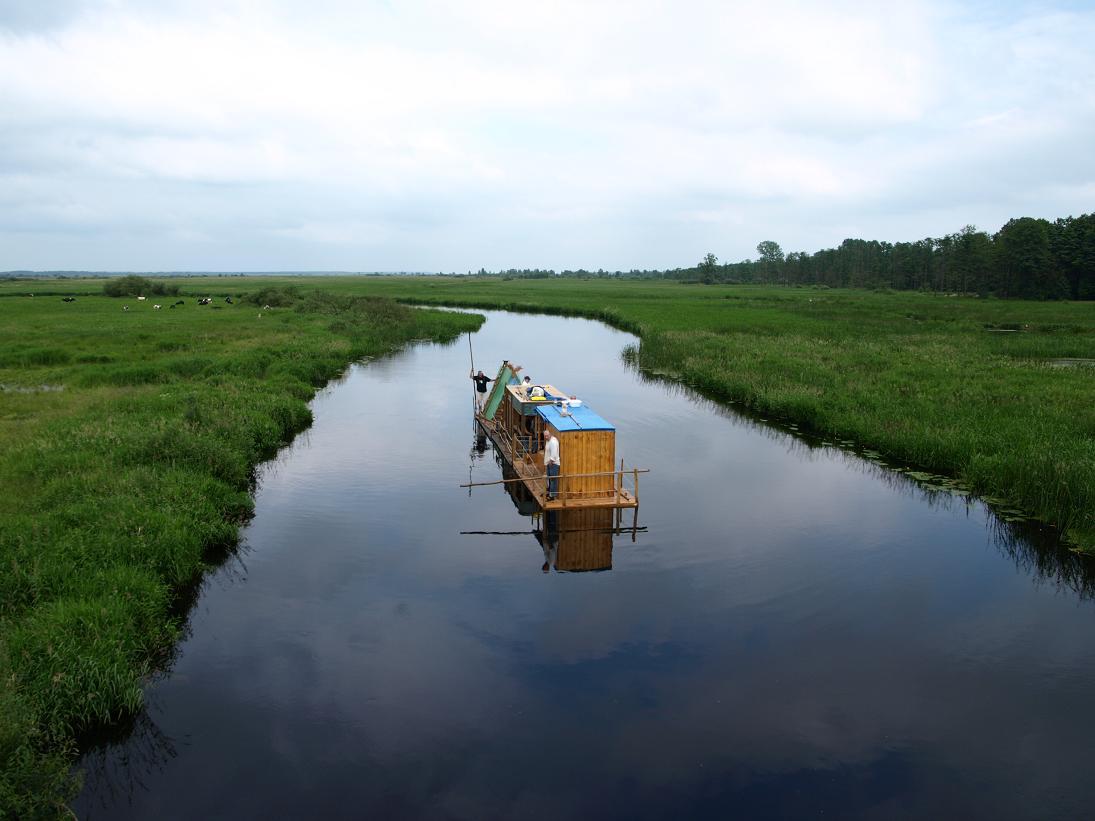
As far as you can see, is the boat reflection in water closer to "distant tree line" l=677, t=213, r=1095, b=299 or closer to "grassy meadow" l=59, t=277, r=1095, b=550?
"grassy meadow" l=59, t=277, r=1095, b=550

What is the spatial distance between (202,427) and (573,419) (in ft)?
39.9

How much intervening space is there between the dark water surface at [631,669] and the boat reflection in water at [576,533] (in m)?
0.36

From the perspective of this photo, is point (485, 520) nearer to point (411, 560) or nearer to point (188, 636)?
point (411, 560)

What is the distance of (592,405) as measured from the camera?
35031mm

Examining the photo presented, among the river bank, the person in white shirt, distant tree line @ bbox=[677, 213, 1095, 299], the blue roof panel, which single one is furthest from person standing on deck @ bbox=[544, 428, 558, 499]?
distant tree line @ bbox=[677, 213, 1095, 299]

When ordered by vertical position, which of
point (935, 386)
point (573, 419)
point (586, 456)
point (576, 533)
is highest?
point (573, 419)

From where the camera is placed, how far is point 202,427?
2317 centimetres

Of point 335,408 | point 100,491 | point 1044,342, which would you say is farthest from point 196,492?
point 1044,342

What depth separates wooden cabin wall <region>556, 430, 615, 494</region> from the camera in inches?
763

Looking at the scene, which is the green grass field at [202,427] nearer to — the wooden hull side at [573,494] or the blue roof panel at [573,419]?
the wooden hull side at [573,494]

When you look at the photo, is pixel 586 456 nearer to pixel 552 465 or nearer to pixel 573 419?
pixel 552 465

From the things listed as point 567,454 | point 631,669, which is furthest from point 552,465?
point 631,669

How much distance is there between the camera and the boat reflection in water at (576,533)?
17.7 metres

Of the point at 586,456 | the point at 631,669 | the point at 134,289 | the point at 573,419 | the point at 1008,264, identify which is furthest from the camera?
the point at 1008,264
